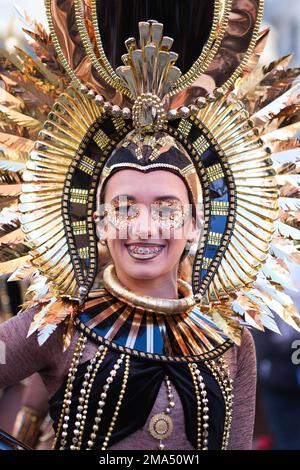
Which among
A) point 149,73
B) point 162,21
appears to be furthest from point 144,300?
point 162,21

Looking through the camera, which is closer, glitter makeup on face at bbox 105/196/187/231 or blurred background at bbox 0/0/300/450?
glitter makeup on face at bbox 105/196/187/231

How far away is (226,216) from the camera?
2051 mm

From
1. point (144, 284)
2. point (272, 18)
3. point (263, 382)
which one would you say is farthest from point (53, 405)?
point (272, 18)

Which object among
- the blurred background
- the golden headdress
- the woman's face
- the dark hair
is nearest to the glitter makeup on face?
the woman's face

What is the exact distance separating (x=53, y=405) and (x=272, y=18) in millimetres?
5029

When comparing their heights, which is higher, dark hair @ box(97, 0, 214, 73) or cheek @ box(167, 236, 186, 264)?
dark hair @ box(97, 0, 214, 73)

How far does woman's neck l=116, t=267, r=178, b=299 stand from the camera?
1993mm

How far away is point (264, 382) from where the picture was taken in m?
3.65

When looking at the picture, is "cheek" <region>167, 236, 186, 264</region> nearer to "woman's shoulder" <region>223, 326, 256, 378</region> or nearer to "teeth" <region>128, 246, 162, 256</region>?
"teeth" <region>128, 246, 162, 256</region>

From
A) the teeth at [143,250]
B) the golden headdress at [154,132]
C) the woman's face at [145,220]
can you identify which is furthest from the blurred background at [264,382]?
the teeth at [143,250]

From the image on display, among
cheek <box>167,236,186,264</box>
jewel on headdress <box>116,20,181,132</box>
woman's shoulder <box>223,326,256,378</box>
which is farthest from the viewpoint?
woman's shoulder <box>223,326,256,378</box>

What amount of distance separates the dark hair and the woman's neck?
55 cm

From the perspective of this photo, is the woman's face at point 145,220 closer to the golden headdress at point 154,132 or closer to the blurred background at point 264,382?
the golden headdress at point 154,132
